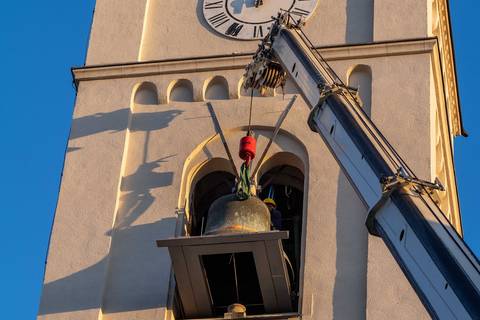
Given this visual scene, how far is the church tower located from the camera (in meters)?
20.8

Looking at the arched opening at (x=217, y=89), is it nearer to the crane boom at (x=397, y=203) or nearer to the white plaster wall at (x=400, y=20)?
the white plaster wall at (x=400, y=20)

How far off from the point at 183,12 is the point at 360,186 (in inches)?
362

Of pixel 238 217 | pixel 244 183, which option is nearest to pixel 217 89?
pixel 244 183

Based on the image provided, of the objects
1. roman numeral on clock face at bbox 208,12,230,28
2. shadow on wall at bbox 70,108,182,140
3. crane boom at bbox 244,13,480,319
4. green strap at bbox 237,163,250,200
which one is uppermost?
roman numeral on clock face at bbox 208,12,230,28

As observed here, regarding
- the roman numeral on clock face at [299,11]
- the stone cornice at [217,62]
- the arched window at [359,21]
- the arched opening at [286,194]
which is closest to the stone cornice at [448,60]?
the arched window at [359,21]

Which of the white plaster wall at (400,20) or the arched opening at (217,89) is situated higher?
the white plaster wall at (400,20)

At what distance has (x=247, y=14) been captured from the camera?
79.9ft

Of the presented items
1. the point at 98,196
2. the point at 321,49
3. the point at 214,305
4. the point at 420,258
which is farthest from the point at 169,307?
the point at 420,258

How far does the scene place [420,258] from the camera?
567 inches

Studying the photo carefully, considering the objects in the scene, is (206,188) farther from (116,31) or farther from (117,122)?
(116,31)

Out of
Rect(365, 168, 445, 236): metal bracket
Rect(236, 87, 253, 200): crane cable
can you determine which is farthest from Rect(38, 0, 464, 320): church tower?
Rect(365, 168, 445, 236): metal bracket

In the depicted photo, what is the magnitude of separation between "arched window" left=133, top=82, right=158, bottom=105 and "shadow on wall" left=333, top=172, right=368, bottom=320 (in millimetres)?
3053

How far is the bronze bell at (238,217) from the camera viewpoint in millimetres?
20516

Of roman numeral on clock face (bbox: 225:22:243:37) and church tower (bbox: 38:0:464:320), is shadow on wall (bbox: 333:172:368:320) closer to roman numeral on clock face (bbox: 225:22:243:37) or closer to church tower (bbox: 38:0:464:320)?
church tower (bbox: 38:0:464:320)
